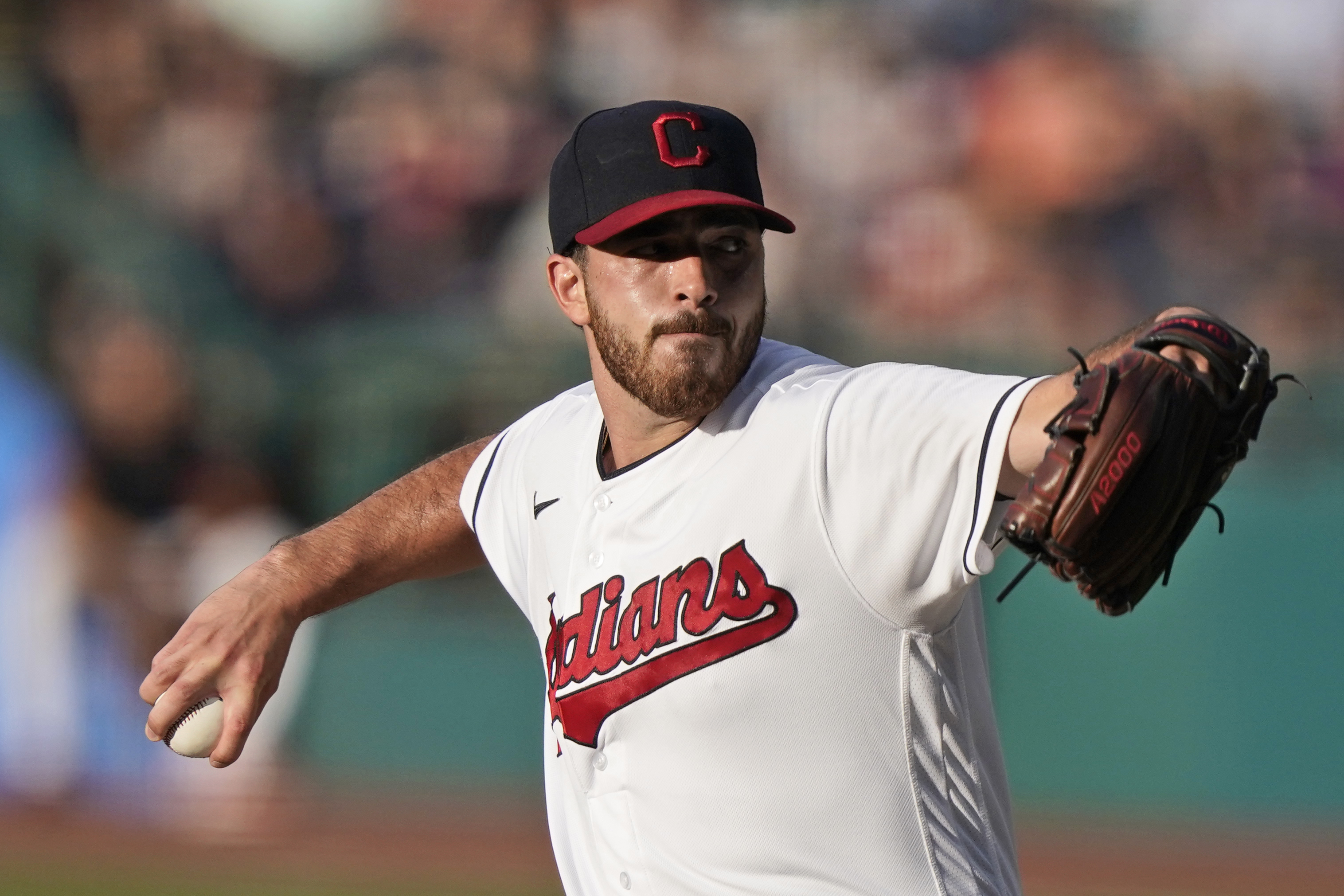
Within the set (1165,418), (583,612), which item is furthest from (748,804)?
(1165,418)

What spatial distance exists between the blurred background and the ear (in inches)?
161

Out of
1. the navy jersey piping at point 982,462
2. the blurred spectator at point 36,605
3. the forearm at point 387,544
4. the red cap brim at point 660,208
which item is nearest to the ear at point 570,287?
the red cap brim at point 660,208

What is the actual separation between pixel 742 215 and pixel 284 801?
5713 mm

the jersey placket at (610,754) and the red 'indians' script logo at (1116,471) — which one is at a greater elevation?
the red 'indians' script logo at (1116,471)

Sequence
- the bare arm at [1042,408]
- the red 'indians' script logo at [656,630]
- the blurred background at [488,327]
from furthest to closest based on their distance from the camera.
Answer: the blurred background at [488,327] → the red 'indians' script logo at [656,630] → the bare arm at [1042,408]

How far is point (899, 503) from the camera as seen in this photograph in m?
1.92

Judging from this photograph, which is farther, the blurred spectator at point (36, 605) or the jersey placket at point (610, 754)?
the blurred spectator at point (36, 605)

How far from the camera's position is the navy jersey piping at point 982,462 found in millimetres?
1816

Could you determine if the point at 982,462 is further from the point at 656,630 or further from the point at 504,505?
the point at 504,505

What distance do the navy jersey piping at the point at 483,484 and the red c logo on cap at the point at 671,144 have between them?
0.71 m

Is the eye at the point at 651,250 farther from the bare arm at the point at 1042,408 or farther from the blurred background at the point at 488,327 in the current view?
the blurred background at the point at 488,327

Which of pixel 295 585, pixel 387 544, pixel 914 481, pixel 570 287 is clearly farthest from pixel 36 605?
pixel 914 481

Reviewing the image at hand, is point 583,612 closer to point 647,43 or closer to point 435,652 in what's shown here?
point 435,652

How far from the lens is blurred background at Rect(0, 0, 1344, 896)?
6637 millimetres
